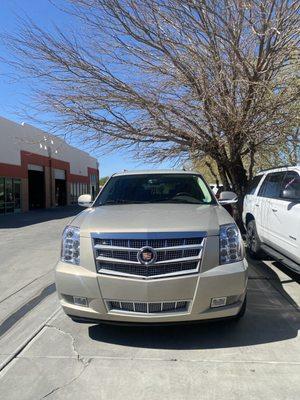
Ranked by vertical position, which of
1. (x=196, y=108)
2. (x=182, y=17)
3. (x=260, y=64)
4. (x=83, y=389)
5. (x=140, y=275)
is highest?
(x=182, y=17)

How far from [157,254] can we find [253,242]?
542 cm

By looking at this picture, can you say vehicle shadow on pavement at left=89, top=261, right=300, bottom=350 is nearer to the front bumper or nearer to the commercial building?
the front bumper

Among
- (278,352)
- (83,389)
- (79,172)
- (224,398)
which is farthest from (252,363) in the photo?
(79,172)

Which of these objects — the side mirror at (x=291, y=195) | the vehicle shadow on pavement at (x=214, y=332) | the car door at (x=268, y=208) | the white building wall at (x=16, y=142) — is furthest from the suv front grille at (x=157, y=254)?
the white building wall at (x=16, y=142)

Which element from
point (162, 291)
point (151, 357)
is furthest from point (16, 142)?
point (151, 357)

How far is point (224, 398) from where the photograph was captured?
404 centimetres

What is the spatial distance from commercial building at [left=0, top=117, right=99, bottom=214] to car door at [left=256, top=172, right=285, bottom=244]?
12.8m

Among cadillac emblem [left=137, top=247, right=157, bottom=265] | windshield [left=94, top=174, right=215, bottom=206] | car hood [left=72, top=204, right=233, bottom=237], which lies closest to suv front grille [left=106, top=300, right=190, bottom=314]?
cadillac emblem [left=137, top=247, right=157, bottom=265]

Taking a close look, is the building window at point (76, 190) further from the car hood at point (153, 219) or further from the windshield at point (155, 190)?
the car hood at point (153, 219)

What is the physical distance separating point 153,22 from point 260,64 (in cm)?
252

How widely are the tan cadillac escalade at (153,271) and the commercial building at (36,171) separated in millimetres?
16075

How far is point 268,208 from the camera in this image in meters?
8.97

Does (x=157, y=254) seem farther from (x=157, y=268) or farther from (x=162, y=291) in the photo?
(x=162, y=291)

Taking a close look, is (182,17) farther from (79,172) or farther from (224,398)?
(79,172)
